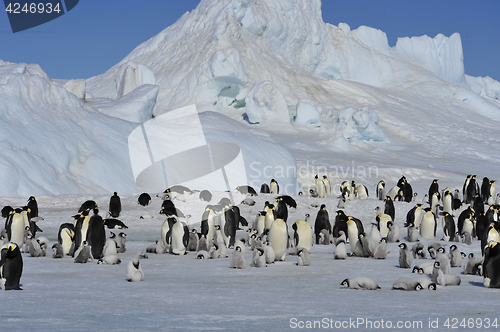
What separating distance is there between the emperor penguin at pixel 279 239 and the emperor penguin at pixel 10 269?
4.25 m

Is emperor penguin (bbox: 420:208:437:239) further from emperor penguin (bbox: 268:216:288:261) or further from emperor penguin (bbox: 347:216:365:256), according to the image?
emperor penguin (bbox: 268:216:288:261)

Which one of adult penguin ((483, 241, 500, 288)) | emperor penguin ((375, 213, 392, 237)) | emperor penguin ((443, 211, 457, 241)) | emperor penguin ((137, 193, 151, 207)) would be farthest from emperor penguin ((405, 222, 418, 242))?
emperor penguin ((137, 193, 151, 207))

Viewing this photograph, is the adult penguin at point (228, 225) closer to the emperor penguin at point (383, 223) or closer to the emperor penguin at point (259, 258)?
the emperor penguin at point (259, 258)

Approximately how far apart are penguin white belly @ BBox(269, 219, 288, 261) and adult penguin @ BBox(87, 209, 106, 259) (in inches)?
101

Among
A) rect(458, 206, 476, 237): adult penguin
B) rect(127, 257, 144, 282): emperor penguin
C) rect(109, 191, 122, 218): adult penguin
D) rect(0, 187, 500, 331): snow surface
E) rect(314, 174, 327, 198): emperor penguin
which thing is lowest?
rect(0, 187, 500, 331): snow surface

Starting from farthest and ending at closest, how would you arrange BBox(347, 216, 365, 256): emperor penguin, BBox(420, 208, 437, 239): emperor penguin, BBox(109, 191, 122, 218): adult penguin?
BBox(109, 191, 122, 218): adult penguin < BBox(420, 208, 437, 239): emperor penguin < BBox(347, 216, 365, 256): emperor penguin

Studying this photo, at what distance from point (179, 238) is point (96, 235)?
1483 mm

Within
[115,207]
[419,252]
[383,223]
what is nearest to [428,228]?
[383,223]

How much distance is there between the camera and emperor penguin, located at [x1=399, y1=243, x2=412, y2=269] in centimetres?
780

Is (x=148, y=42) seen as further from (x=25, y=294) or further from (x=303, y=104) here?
(x=25, y=294)

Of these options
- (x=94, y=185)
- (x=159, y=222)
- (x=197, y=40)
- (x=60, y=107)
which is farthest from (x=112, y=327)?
(x=197, y=40)

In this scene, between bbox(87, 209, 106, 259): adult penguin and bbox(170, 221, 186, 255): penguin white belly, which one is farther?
bbox(170, 221, 186, 255): penguin white belly

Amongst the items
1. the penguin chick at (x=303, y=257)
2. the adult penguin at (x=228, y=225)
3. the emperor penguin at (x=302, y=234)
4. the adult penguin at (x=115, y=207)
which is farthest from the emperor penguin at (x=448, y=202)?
the penguin chick at (x=303, y=257)

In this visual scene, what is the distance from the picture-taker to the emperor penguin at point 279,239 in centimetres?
894
